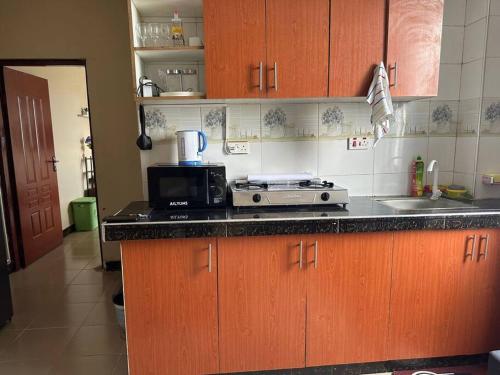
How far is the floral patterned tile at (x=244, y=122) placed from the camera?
205 centimetres

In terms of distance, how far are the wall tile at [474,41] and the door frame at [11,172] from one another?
3.05m

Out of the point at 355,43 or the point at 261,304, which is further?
the point at 355,43

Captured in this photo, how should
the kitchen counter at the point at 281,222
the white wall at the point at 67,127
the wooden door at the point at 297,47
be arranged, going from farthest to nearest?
the white wall at the point at 67,127, the wooden door at the point at 297,47, the kitchen counter at the point at 281,222

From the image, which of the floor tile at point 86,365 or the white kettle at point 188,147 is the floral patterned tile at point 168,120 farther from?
the floor tile at point 86,365

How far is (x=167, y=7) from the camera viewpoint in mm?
1843

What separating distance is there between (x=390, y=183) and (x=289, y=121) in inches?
32.3

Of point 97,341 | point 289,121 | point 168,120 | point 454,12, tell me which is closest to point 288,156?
point 289,121

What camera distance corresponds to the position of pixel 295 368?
1667mm

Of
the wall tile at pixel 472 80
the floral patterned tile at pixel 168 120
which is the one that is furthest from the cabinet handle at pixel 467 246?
the floral patterned tile at pixel 168 120

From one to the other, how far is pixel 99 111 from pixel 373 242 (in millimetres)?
2682

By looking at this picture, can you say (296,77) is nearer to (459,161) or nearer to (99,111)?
(459,161)

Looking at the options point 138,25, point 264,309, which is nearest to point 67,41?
point 138,25

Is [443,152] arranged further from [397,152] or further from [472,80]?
[472,80]

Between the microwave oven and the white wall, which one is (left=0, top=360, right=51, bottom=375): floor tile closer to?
the microwave oven
